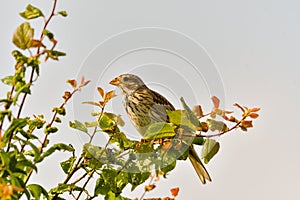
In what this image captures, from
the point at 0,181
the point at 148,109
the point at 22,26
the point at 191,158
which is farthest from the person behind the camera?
the point at 148,109

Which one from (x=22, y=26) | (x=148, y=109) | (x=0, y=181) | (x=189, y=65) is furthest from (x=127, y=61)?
(x=148, y=109)

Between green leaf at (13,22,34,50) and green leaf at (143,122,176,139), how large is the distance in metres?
0.79

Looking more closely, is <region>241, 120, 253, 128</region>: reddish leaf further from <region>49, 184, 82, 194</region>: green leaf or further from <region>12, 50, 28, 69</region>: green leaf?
<region>12, 50, 28, 69</region>: green leaf

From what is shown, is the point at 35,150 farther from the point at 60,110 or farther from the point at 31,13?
the point at 31,13

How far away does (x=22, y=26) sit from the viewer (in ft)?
7.11

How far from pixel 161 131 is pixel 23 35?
822 mm

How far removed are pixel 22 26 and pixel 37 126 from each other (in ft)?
1.84

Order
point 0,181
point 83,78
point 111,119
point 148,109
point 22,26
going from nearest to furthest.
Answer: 1. point 0,181
2. point 22,26
3. point 83,78
4. point 111,119
5. point 148,109

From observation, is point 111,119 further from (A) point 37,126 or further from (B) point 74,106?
(A) point 37,126

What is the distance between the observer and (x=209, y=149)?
2.75m

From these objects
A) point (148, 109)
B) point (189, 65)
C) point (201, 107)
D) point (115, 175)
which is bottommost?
point (115, 175)

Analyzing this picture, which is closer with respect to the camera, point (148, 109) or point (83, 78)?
point (83, 78)

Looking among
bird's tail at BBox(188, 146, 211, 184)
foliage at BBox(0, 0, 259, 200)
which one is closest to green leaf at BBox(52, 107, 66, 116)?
foliage at BBox(0, 0, 259, 200)

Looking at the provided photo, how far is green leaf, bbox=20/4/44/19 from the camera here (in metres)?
2.16
